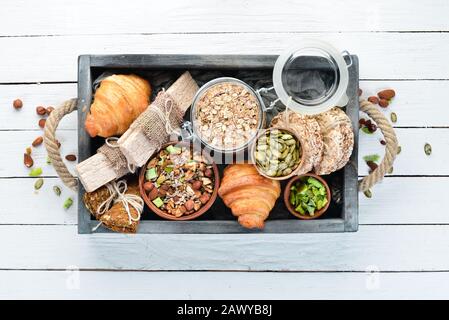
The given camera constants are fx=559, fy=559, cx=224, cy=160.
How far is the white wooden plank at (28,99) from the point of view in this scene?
1.88 meters

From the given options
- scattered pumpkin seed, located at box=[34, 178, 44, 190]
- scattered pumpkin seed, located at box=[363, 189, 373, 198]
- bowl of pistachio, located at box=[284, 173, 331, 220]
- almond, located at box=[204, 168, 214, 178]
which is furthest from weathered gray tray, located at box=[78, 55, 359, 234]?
scattered pumpkin seed, located at box=[34, 178, 44, 190]

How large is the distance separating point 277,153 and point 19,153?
0.92m

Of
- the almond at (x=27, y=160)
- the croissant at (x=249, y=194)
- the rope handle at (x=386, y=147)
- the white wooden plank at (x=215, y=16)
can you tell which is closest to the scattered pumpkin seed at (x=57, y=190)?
the almond at (x=27, y=160)

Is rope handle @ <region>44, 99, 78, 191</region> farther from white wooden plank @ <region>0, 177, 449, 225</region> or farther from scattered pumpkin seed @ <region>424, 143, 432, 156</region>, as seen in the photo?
scattered pumpkin seed @ <region>424, 143, 432, 156</region>

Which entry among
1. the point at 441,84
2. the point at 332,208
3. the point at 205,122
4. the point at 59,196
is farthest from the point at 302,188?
the point at 59,196

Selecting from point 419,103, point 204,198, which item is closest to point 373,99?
point 419,103

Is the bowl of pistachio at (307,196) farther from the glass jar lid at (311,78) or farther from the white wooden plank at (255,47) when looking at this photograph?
the white wooden plank at (255,47)

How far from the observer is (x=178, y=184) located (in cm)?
Result: 157

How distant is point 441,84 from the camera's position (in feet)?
6.15

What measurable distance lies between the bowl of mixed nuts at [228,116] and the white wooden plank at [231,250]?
43 centimetres

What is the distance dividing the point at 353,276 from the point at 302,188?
0.49 m

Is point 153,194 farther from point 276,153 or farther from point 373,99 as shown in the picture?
point 373,99

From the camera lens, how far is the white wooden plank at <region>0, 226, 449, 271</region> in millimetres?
1873

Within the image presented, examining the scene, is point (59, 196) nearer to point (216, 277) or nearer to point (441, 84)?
point (216, 277)
